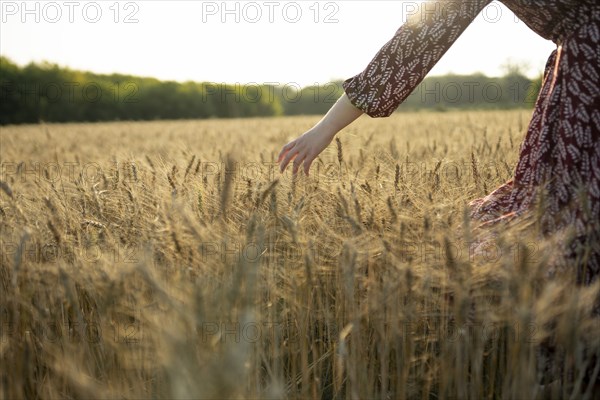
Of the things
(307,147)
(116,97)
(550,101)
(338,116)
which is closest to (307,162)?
(307,147)

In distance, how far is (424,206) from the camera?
1252 millimetres

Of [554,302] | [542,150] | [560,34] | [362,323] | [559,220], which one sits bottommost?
[362,323]

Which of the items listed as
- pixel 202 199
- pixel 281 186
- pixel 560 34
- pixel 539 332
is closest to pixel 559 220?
pixel 539 332

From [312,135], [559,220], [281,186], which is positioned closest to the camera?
[559,220]

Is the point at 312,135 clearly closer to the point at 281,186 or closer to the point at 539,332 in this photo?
the point at 281,186

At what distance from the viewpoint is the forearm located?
1.42 meters

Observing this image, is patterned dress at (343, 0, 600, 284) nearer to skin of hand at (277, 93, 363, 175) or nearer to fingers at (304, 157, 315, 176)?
skin of hand at (277, 93, 363, 175)

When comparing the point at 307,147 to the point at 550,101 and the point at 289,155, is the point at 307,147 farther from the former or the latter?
the point at 550,101

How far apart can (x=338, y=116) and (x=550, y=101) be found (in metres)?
0.50

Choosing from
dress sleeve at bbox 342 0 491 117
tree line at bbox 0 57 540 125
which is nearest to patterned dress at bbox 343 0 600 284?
dress sleeve at bbox 342 0 491 117

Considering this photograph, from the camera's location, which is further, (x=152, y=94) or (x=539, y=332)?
(x=152, y=94)

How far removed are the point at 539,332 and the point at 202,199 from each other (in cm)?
88

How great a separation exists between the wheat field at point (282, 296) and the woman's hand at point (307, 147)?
0.09 metres

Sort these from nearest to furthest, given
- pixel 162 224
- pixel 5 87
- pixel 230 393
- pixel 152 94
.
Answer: pixel 230 393, pixel 162 224, pixel 5 87, pixel 152 94
